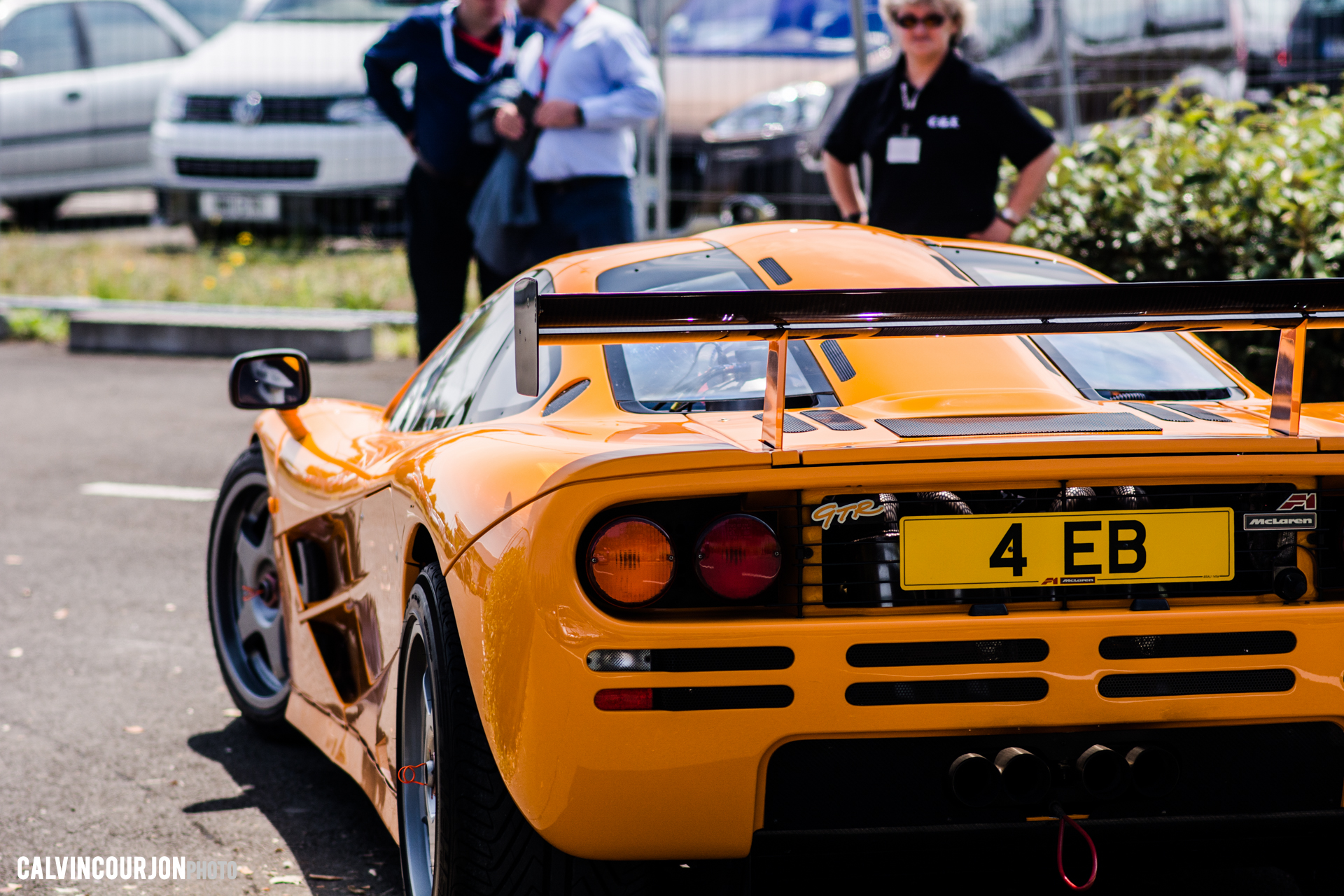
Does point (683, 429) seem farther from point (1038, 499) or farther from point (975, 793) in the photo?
point (975, 793)

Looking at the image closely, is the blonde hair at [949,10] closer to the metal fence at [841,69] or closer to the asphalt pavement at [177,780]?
the metal fence at [841,69]

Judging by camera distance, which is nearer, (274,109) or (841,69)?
(841,69)

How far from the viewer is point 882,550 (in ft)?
7.27

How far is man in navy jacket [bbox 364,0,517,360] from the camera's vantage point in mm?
6363

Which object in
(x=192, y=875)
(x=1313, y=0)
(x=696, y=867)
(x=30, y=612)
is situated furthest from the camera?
(x=1313, y=0)

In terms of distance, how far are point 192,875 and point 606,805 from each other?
4.42 ft

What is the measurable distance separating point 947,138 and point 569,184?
159 cm

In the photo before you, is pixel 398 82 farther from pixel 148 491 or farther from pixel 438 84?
pixel 148 491

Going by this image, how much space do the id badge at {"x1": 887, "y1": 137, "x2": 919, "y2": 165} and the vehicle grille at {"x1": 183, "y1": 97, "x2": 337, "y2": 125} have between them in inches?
258

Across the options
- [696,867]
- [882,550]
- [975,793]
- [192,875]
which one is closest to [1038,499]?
[882,550]

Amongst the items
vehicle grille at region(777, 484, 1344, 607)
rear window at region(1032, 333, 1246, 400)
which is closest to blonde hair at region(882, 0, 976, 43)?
rear window at region(1032, 333, 1246, 400)

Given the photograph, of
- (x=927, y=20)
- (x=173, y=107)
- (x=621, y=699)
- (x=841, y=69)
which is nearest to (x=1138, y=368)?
(x=621, y=699)

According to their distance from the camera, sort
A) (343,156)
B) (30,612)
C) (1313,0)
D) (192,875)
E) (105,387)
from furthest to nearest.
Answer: (343,156) < (105,387) < (1313,0) < (30,612) < (192,875)

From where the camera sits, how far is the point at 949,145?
517 centimetres
